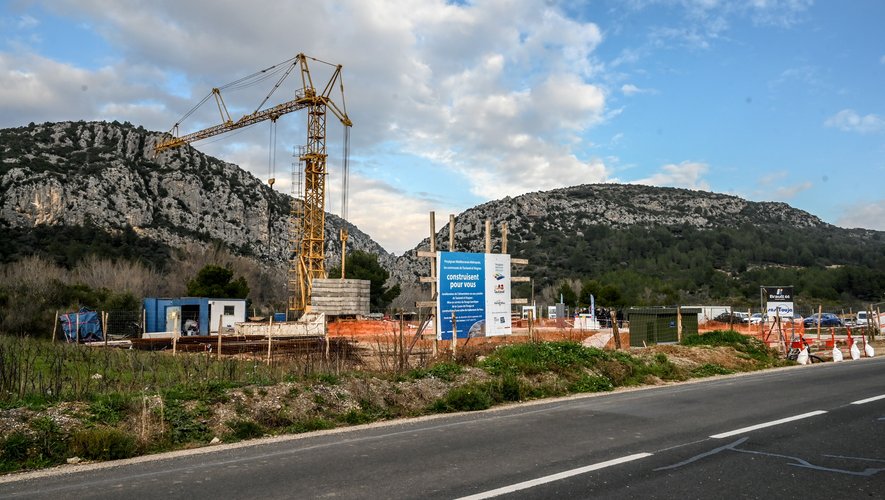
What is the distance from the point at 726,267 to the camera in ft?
375

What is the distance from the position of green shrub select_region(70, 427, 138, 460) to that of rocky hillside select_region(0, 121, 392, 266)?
9217cm

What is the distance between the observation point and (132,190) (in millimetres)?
100375

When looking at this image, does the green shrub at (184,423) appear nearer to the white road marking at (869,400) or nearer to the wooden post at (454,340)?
the wooden post at (454,340)

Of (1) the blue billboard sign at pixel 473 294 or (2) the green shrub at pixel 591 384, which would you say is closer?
(2) the green shrub at pixel 591 384

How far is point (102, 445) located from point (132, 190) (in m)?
103

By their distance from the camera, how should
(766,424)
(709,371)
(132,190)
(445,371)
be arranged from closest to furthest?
1. (766,424)
2. (445,371)
3. (709,371)
4. (132,190)

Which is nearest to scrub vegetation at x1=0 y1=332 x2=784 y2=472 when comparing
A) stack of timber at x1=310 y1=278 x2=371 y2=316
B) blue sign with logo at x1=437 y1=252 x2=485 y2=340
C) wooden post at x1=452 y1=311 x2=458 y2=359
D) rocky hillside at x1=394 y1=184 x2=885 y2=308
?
wooden post at x1=452 y1=311 x2=458 y2=359

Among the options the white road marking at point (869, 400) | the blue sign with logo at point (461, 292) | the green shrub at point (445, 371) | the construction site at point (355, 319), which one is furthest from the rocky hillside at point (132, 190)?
the white road marking at point (869, 400)

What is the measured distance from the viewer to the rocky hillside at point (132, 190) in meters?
89.6

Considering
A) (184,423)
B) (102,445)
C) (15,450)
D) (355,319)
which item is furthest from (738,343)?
(355,319)

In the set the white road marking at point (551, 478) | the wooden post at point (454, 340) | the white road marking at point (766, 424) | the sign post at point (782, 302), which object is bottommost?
the white road marking at point (766, 424)

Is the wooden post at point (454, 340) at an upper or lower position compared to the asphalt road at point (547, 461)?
upper

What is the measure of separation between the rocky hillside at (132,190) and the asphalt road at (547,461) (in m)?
93.8

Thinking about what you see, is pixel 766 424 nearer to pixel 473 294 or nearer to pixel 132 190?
pixel 473 294
